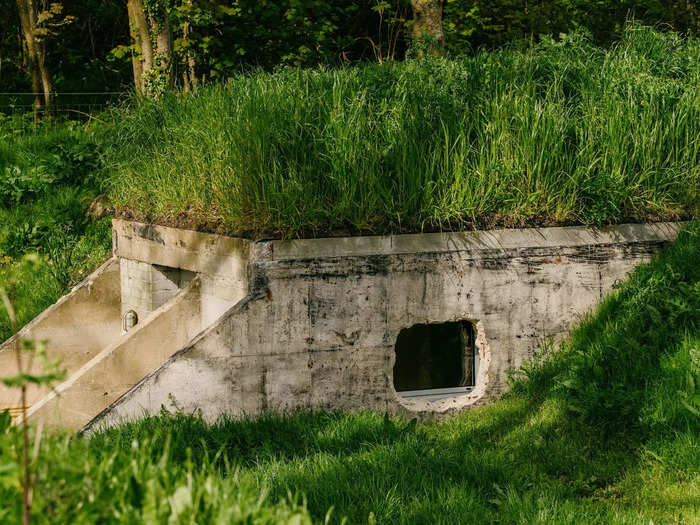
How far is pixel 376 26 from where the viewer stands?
1853 centimetres

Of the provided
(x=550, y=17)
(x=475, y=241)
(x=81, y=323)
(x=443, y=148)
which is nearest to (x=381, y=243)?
(x=475, y=241)

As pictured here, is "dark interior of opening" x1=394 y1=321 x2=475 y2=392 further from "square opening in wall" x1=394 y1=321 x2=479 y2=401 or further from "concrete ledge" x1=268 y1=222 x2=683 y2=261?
"concrete ledge" x1=268 y1=222 x2=683 y2=261

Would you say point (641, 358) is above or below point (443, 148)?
below

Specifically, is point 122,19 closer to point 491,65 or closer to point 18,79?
point 18,79

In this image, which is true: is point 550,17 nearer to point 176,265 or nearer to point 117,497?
point 176,265

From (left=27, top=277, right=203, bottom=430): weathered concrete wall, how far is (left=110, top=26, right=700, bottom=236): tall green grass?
86cm

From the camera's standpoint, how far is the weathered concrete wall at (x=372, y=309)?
607 cm

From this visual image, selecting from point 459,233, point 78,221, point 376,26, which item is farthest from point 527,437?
point 376,26

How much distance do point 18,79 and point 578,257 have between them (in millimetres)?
20686

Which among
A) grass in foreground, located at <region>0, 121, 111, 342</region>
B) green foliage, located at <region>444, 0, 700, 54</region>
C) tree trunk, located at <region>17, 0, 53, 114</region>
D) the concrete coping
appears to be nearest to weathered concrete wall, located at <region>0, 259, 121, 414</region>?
grass in foreground, located at <region>0, 121, 111, 342</region>

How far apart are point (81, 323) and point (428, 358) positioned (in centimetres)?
375

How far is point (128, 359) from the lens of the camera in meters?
6.90

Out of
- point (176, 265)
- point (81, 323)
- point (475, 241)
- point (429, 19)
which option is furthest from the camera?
point (429, 19)

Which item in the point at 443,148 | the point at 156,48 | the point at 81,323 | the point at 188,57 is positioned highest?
the point at 156,48
